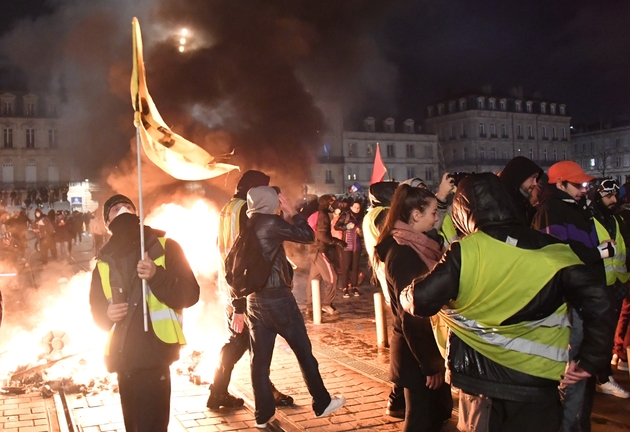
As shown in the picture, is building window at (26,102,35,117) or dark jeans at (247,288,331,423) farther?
building window at (26,102,35,117)

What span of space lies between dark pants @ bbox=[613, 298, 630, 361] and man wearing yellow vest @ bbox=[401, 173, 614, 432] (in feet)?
13.1

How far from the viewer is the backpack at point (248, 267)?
484 cm

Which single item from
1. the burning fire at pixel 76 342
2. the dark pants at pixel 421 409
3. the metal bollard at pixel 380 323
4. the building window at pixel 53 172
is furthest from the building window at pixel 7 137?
the dark pants at pixel 421 409

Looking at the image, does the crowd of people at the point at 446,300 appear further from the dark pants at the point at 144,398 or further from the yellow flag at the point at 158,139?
the yellow flag at the point at 158,139

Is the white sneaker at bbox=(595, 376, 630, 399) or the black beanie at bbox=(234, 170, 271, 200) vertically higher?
the black beanie at bbox=(234, 170, 271, 200)

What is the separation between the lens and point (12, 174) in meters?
59.0

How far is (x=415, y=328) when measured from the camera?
395cm

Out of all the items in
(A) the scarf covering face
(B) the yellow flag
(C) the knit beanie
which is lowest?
(A) the scarf covering face

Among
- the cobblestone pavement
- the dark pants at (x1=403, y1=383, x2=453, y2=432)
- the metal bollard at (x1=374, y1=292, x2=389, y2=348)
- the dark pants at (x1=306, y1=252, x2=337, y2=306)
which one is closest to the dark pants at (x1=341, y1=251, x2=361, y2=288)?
the dark pants at (x1=306, y1=252, x2=337, y2=306)

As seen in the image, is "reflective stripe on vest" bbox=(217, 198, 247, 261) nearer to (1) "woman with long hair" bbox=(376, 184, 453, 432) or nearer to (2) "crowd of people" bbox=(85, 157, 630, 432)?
(2) "crowd of people" bbox=(85, 157, 630, 432)

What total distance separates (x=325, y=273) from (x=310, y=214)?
196 cm

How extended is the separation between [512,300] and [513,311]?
49 mm

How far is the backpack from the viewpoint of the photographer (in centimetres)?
484

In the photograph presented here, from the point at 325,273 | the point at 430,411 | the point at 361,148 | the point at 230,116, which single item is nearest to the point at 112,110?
the point at 230,116
